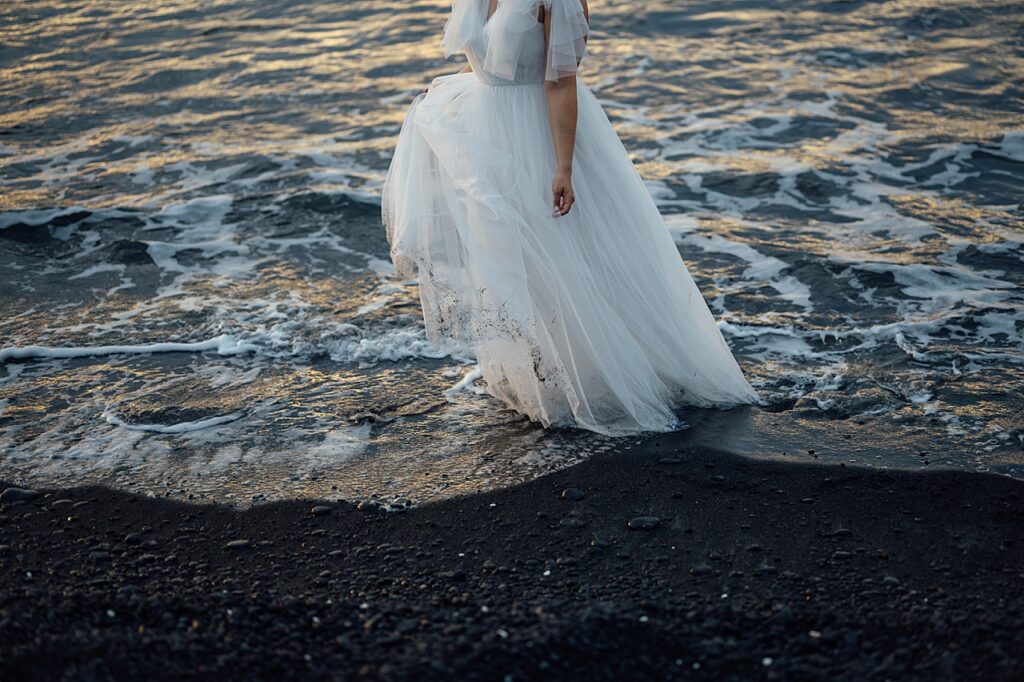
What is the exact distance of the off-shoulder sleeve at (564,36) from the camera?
3984mm

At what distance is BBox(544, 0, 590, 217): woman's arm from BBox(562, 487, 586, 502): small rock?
4.08 ft

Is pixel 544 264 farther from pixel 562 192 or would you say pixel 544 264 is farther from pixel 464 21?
pixel 464 21

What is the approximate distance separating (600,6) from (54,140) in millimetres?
9366

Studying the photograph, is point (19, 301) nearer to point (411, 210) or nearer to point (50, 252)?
point (50, 252)

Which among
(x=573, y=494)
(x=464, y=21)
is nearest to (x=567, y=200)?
(x=464, y=21)

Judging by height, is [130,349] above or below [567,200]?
below

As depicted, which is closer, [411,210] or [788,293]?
[411,210]

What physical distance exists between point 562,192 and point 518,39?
686 millimetres

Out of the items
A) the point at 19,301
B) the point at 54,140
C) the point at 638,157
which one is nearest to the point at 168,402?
the point at 19,301

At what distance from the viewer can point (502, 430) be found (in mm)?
4719

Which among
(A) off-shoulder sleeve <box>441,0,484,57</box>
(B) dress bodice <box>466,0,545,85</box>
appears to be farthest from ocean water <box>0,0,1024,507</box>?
(A) off-shoulder sleeve <box>441,0,484,57</box>

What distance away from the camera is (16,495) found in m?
4.09

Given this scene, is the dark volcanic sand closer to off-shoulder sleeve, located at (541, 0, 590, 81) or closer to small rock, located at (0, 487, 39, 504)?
small rock, located at (0, 487, 39, 504)

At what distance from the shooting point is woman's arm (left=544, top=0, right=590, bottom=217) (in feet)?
13.6
